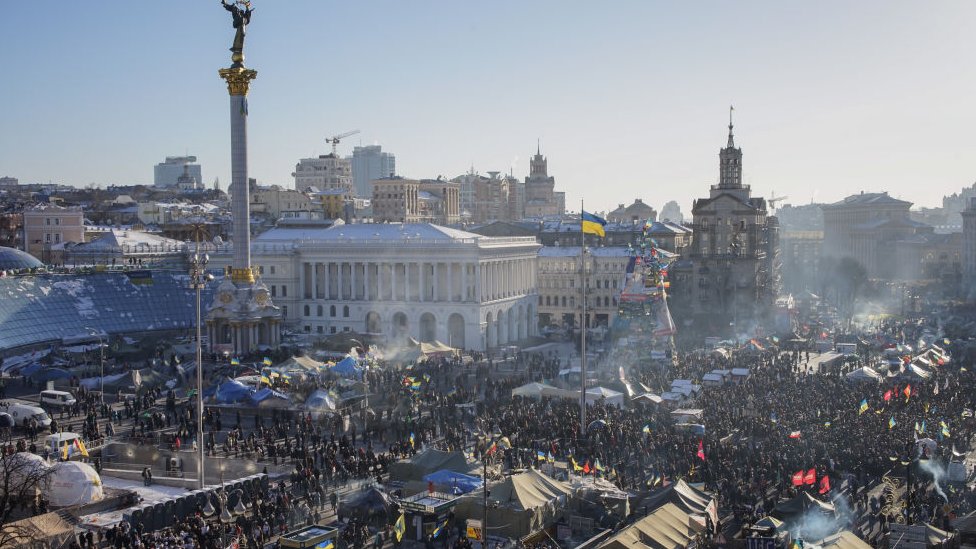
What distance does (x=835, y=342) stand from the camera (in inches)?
2596

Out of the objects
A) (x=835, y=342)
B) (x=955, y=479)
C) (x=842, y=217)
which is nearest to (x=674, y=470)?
(x=955, y=479)

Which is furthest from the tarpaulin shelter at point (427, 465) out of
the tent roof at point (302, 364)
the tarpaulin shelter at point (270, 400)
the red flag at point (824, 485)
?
the tent roof at point (302, 364)

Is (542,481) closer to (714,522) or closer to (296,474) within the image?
(714,522)

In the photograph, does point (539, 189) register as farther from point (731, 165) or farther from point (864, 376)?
point (864, 376)

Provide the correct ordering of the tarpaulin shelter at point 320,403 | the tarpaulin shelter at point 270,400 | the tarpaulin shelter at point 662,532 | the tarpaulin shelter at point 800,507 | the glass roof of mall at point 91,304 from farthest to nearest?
the glass roof of mall at point 91,304, the tarpaulin shelter at point 270,400, the tarpaulin shelter at point 320,403, the tarpaulin shelter at point 800,507, the tarpaulin shelter at point 662,532

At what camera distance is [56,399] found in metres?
44.5

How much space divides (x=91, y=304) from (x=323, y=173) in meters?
108

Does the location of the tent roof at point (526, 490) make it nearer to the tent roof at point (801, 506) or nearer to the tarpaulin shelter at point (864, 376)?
the tent roof at point (801, 506)

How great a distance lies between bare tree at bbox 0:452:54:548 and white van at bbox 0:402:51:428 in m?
10.8

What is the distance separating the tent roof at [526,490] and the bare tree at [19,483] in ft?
35.2

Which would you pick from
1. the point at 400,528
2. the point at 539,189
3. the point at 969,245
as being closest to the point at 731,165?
the point at 969,245

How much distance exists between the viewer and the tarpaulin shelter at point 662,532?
925 inches

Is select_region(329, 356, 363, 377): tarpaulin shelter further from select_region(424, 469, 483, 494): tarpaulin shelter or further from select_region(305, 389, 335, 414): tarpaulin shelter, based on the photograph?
select_region(424, 469, 483, 494): tarpaulin shelter

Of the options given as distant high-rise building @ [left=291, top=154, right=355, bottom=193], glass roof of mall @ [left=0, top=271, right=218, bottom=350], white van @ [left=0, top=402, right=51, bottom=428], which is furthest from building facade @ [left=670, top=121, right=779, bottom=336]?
distant high-rise building @ [left=291, top=154, right=355, bottom=193]
